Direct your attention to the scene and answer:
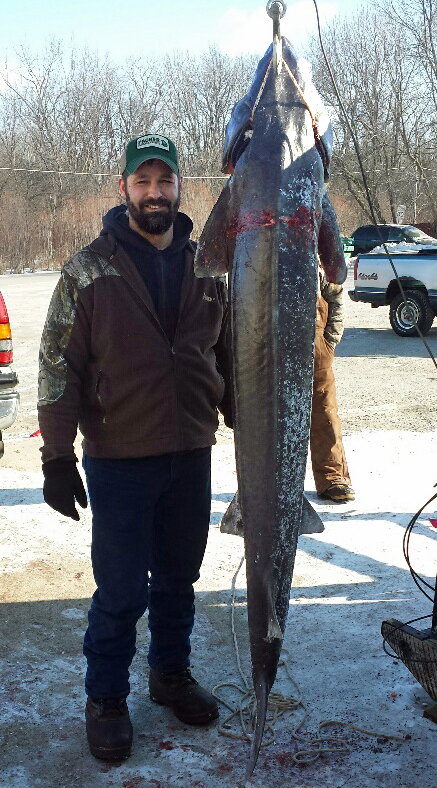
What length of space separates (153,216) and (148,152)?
0.23m

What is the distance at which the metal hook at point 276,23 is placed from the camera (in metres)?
2.19

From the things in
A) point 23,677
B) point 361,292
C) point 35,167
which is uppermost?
point 35,167

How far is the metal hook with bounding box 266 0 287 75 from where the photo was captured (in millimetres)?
2193

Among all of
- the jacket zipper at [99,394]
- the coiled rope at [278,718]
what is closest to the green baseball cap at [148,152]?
the jacket zipper at [99,394]

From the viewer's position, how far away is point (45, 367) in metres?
3.09

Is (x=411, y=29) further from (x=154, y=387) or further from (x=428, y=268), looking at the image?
(x=154, y=387)

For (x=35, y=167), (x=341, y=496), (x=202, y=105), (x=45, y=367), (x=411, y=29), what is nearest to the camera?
(x=45, y=367)

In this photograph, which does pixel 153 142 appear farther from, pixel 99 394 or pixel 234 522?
pixel 234 522

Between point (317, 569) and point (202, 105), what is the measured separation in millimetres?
46091

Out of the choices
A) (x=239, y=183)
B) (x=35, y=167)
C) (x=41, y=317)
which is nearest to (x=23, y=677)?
(x=239, y=183)

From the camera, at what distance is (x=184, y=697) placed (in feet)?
11.4

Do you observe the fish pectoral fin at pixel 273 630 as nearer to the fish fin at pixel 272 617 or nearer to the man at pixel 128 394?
Answer: the fish fin at pixel 272 617

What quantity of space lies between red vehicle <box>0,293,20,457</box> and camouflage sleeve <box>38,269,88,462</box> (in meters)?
3.16

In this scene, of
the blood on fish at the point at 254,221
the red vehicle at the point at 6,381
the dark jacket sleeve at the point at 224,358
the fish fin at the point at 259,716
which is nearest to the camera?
the blood on fish at the point at 254,221
